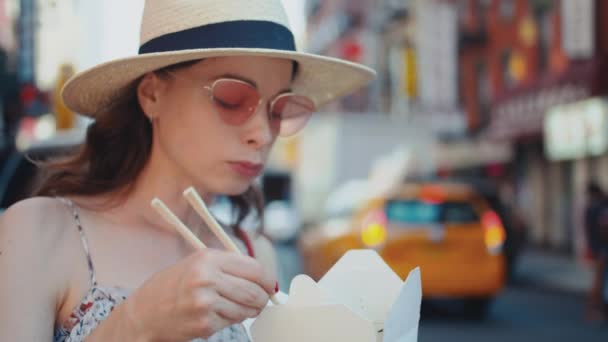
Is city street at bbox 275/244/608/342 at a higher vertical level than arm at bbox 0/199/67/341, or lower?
lower

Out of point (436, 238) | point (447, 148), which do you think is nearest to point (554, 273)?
point (436, 238)

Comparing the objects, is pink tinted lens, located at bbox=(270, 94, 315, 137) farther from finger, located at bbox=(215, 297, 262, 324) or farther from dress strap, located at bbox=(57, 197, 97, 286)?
finger, located at bbox=(215, 297, 262, 324)

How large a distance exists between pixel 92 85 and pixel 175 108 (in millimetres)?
254

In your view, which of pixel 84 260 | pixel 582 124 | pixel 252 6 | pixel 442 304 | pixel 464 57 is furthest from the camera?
pixel 464 57

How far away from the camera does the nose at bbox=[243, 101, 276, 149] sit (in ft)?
6.18

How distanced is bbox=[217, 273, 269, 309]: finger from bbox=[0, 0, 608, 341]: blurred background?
3.87 feet

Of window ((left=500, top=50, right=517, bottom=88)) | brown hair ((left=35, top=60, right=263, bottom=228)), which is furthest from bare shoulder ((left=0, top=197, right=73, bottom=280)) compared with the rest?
window ((left=500, top=50, right=517, bottom=88))

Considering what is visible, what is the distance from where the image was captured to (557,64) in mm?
22844

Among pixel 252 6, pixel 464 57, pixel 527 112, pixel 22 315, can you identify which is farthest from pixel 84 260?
pixel 464 57

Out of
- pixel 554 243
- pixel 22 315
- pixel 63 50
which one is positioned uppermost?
pixel 22 315

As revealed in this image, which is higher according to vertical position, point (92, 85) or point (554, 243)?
point (92, 85)

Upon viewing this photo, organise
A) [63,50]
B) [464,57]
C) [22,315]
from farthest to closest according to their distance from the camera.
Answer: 1. [464,57]
2. [63,50]
3. [22,315]

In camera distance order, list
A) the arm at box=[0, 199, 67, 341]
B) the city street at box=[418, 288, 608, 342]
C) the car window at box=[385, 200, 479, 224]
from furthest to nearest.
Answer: the car window at box=[385, 200, 479, 224] < the city street at box=[418, 288, 608, 342] < the arm at box=[0, 199, 67, 341]

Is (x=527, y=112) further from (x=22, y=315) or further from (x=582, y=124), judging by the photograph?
(x=22, y=315)
